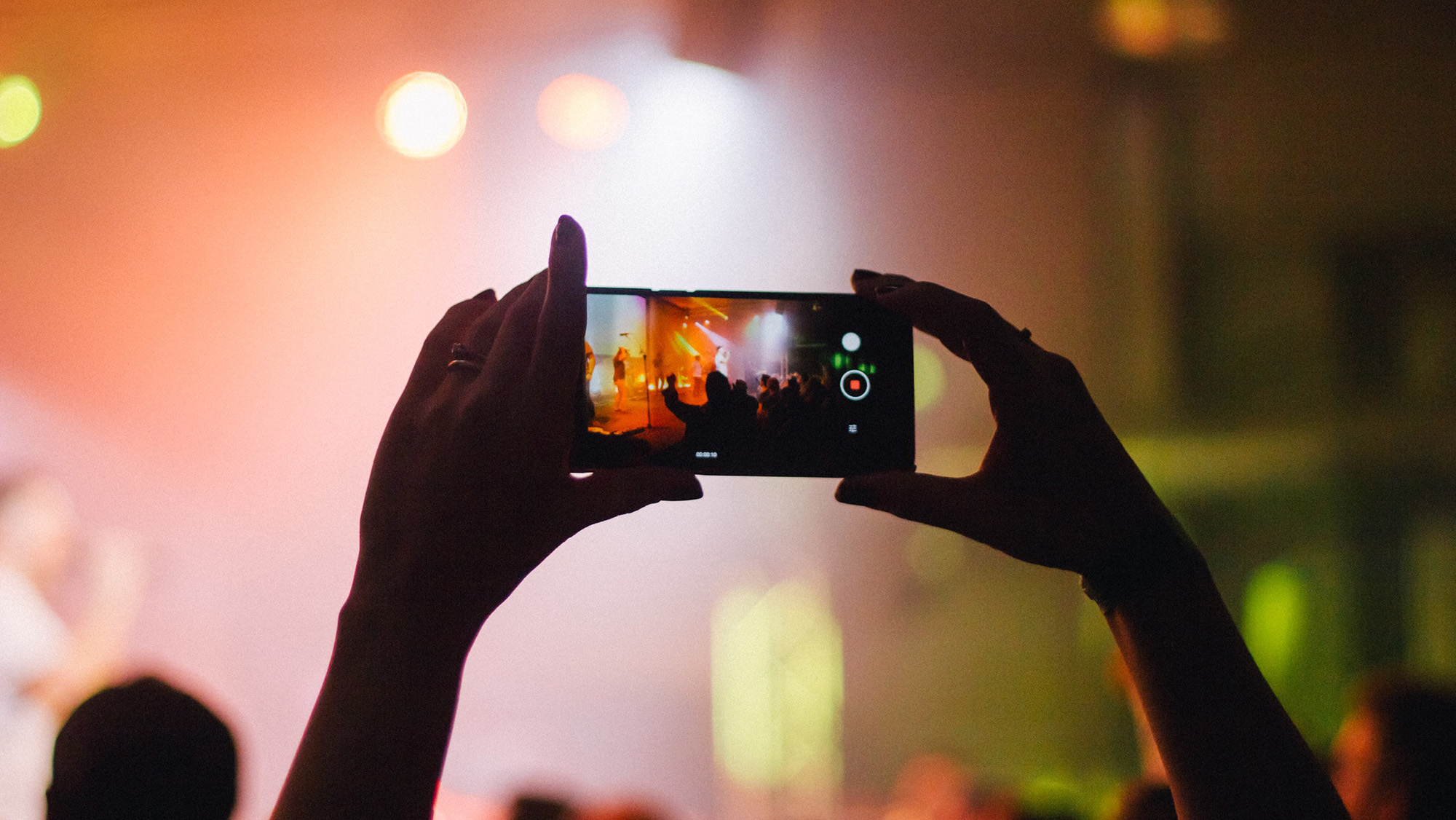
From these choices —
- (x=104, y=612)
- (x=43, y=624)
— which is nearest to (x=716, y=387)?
(x=104, y=612)

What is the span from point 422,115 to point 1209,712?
7.28ft

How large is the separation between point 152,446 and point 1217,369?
2854 mm

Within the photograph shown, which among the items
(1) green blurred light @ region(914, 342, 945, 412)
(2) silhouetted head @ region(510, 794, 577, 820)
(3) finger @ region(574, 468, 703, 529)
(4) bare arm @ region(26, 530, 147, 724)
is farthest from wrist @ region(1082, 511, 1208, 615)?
(4) bare arm @ region(26, 530, 147, 724)

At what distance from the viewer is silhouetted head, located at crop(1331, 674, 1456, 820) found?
3.53ft

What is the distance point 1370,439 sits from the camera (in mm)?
1983

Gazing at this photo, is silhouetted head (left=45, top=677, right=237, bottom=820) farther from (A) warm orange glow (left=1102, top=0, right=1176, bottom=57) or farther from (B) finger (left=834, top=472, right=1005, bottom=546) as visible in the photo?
(A) warm orange glow (left=1102, top=0, right=1176, bottom=57)

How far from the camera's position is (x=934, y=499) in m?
→ 0.51

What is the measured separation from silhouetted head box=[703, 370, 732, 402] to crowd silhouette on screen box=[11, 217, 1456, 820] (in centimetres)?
17

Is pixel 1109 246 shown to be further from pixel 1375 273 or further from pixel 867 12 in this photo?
pixel 867 12

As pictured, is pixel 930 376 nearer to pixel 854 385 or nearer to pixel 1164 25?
Answer: pixel 1164 25

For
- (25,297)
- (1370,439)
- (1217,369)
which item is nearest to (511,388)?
(1217,369)

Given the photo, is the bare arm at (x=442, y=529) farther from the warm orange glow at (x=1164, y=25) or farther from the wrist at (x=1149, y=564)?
the warm orange glow at (x=1164, y=25)

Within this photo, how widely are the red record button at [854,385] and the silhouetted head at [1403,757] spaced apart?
1055 millimetres

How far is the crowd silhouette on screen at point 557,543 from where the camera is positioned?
0.34 meters
